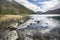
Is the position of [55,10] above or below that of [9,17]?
above

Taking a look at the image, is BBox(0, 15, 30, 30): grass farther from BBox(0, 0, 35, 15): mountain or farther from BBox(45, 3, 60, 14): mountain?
BBox(45, 3, 60, 14): mountain

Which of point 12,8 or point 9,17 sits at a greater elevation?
point 12,8

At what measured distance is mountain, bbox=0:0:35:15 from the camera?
5.51 feet

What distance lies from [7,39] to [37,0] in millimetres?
741

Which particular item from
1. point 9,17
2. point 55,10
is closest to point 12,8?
point 9,17

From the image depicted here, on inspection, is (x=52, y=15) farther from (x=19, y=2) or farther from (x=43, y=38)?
(x=19, y=2)

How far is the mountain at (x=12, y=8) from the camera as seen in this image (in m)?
1.68

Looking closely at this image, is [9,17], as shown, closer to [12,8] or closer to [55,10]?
[12,8]

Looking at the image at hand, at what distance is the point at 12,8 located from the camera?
1.70 meters

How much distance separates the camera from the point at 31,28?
1629mm

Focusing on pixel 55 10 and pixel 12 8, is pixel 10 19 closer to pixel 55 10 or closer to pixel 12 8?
pixel 12 8

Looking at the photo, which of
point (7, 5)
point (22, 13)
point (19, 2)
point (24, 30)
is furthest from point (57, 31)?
point (7, 5)

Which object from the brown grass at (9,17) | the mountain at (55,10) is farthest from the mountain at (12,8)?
the mountain at (55,10)

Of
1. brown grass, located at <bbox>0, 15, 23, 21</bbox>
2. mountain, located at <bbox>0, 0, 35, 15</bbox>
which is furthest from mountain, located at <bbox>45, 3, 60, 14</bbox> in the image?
brown grass, located at <bbox>0, 15, 23, 21</bbox>
